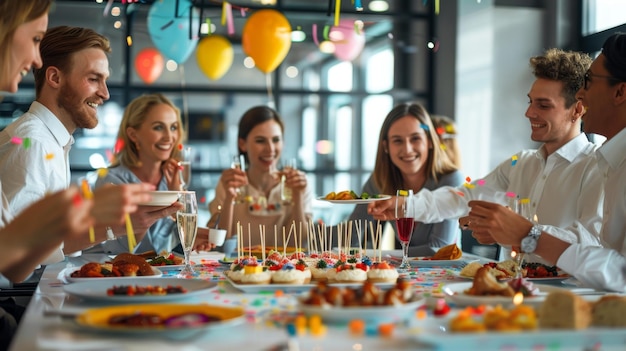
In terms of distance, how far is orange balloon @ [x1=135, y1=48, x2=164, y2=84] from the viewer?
7180 millimetres

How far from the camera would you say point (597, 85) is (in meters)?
2.95

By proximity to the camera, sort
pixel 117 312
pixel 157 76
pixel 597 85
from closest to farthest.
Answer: pixel 117 312 → pixel 597 85 → pixel 157 76

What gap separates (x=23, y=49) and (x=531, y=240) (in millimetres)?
1767

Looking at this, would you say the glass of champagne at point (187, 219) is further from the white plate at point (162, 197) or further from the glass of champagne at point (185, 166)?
the glass of champagne at point (185, 166)

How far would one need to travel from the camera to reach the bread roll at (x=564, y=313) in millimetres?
1690

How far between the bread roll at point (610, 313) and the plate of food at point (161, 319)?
32.0 inches

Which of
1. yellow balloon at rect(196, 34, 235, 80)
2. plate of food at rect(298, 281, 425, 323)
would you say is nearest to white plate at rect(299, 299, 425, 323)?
plate of food at rect(298, 281, 425, 323)

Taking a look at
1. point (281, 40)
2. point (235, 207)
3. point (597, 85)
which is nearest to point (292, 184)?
point (235, 207)

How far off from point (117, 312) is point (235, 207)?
3.08 metres

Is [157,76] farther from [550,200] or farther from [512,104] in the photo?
[550,200]

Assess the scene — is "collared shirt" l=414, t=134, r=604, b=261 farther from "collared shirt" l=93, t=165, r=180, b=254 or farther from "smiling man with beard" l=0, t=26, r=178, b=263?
"smiling man with beard" l=0, t=26, r=178, b=263

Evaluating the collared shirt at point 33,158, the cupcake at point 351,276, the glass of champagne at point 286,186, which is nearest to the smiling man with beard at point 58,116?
the collared shirt at point 33,158

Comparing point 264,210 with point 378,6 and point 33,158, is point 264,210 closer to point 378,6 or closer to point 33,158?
point 33,158

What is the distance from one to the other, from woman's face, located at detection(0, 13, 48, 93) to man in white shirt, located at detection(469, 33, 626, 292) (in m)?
1.59
